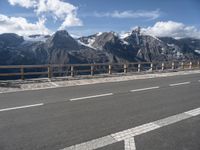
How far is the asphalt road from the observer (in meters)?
5.34

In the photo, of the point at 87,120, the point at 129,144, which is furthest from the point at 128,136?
the point at 87,120

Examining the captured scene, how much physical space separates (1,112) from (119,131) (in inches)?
161

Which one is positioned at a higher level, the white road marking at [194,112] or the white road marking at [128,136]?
the white road marking at [194,112]

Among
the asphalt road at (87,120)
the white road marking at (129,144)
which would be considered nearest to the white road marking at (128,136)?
the white road marking at (129,144)

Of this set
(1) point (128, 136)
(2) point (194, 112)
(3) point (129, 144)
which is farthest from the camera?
(2) point (194, 112)

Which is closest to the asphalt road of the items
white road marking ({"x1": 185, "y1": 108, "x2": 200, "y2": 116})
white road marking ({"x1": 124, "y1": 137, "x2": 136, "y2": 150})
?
white road marking ({"x1": 124, "y1": 137, "x2": 136, "y2": 150})

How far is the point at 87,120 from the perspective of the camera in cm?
696

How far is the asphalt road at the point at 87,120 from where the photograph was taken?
5.34 meters

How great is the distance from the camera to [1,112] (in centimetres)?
775

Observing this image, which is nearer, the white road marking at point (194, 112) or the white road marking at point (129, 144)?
the white road marking at point (129, 144)

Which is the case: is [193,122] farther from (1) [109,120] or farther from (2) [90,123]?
(2) [90,123]

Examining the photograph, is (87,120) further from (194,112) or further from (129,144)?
(194,112)

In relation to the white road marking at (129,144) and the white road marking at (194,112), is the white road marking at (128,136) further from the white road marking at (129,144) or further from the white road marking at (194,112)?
the white road marking at (194,112)

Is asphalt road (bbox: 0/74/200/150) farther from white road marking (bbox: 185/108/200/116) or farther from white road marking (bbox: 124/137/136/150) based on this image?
white road marking (bbox: 185/108/200/116)
